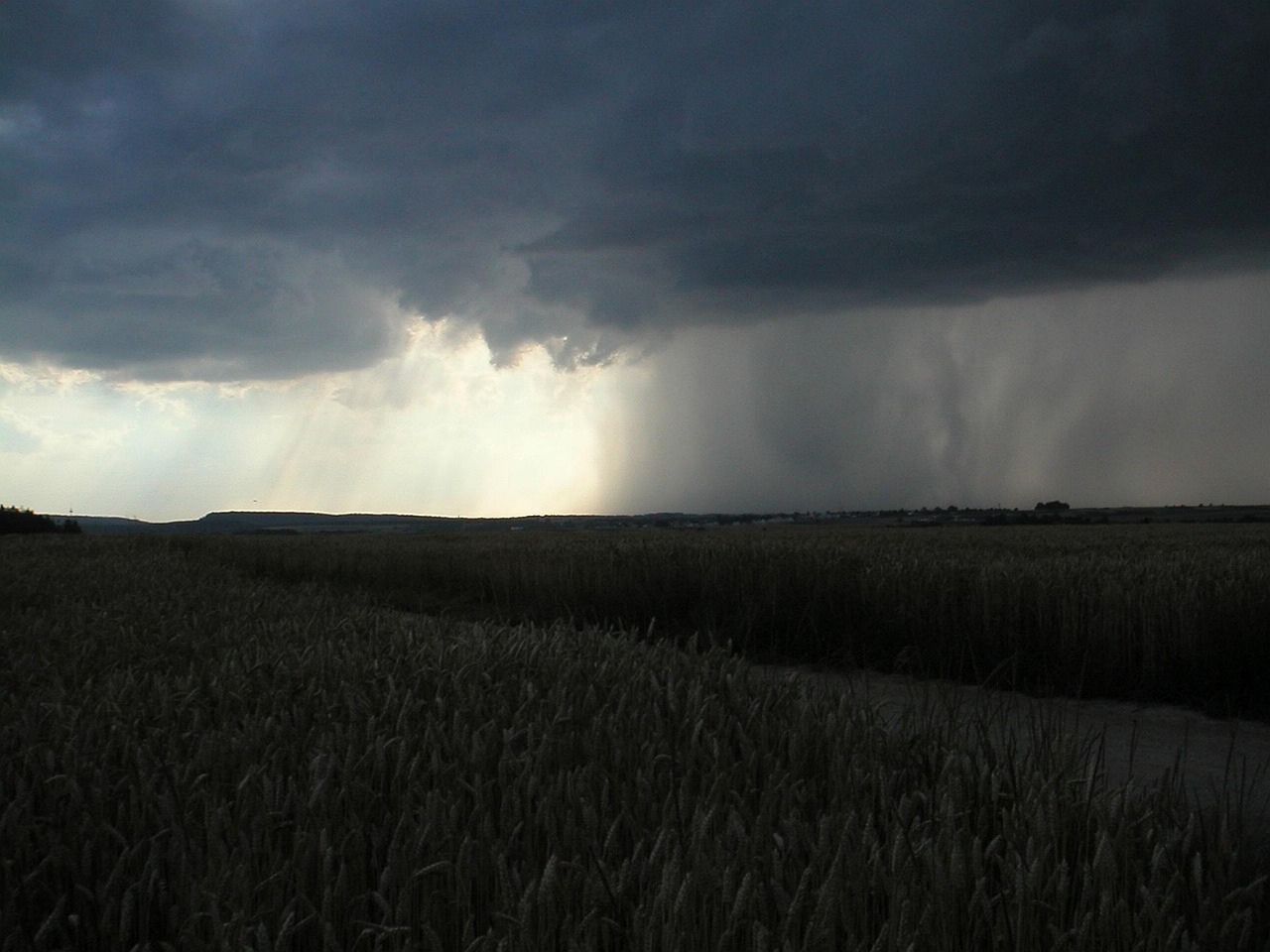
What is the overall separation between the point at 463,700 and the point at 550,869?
1.67m

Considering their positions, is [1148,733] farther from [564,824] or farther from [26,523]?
[26,523]

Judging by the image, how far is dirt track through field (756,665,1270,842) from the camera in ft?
13.0

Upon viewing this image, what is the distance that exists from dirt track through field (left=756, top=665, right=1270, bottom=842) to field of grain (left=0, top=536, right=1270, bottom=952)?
26.5 inches

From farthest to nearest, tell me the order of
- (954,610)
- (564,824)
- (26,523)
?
(26,523)
(954,610)
(564,824)

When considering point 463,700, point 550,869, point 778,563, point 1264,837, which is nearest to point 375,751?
point 463,700

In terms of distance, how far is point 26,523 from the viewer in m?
57.8

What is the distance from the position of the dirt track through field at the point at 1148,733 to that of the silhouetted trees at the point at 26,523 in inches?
2381

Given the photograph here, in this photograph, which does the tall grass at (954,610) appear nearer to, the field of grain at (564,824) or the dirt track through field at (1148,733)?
the dirt track through field at (1148,733)

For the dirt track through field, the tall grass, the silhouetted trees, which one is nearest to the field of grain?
the dirt track through field

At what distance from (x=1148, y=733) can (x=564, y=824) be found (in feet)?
17.0

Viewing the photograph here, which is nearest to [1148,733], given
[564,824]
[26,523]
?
[564,824]

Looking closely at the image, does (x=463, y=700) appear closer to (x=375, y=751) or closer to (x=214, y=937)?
(x=375, y=751)

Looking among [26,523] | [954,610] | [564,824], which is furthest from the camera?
[26,523]

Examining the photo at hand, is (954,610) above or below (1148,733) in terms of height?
above
